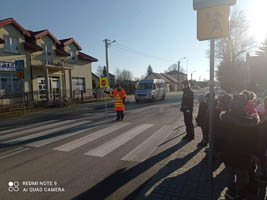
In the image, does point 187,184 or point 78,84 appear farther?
point 78,84

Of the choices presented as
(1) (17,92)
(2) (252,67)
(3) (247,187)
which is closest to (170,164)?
(3) (247,187)

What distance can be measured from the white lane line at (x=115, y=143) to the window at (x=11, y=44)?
56.2 feet

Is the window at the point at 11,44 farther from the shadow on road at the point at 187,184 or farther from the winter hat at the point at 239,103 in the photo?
the winter hat at the point at 239,103

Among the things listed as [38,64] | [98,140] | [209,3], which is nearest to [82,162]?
[98,140]

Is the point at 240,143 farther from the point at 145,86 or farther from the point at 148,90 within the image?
the point at 145,86

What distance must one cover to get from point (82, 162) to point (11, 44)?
62.1 feet

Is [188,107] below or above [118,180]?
above

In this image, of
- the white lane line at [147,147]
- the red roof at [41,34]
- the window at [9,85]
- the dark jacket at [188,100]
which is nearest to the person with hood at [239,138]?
the white lane line at [147,147]

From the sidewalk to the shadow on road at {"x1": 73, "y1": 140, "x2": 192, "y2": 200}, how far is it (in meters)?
0.30

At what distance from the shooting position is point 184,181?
316cm

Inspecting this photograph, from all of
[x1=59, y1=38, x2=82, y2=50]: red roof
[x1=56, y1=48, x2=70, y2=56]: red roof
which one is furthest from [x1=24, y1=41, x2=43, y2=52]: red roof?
[x1=59, y1=38, x2=82, y2=50]: red roof

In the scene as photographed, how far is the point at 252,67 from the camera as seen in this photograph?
32500mm

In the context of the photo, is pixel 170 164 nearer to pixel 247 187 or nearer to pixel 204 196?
pixel 204 196

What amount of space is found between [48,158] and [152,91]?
628 inches
